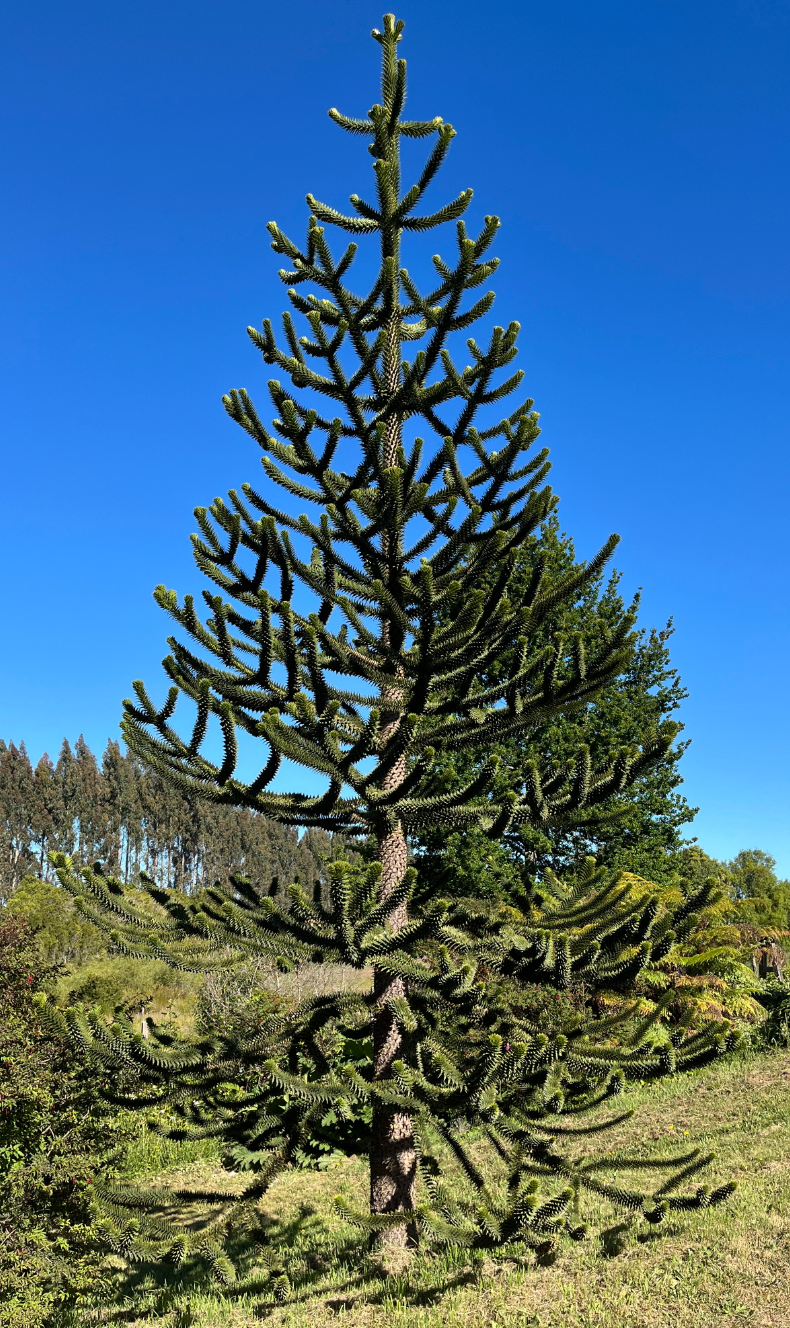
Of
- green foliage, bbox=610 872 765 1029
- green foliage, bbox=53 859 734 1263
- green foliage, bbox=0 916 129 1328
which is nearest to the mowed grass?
green foliage, bbox=53 859 734 1263

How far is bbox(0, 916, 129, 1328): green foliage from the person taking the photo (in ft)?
20.2

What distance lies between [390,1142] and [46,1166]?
295 cm

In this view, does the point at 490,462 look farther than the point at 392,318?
No

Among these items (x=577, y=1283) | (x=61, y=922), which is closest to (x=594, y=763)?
(x=577, y=1283)

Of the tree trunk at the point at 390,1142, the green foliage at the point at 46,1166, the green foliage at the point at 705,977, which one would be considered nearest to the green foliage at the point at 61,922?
the green foliage at the point at 705,977

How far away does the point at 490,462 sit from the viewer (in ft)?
20.2

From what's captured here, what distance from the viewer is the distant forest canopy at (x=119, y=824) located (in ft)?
201

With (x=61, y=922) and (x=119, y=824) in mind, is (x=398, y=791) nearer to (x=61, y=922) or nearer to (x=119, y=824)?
(x=61, y=922)

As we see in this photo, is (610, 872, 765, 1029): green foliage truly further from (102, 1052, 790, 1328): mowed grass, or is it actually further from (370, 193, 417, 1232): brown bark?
(370, 193, 417, 1232): brown bark

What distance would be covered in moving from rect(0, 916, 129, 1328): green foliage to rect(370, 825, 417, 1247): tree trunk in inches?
95.9

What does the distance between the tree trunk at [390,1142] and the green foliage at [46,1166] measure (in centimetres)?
244

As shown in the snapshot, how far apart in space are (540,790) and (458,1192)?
241 inches

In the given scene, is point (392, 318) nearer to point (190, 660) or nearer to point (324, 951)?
point (190, 660)

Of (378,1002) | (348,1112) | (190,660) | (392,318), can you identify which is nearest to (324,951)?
(378,1002)
